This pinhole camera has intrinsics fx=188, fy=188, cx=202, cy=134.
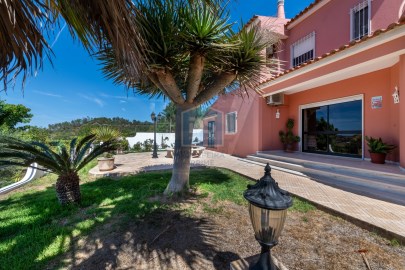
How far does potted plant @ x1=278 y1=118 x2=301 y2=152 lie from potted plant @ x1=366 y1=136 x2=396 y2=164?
3489 mm

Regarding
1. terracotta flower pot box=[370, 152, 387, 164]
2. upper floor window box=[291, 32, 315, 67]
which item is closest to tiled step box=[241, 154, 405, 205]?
terracotta flower pot box=[370, 152, 387, 164]

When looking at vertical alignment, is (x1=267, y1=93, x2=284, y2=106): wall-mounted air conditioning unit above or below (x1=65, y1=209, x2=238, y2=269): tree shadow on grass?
above

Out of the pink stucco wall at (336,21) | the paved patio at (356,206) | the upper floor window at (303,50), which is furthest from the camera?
the upper floor window at (303,50)

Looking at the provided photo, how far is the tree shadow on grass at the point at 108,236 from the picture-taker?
Result: 2709 mm

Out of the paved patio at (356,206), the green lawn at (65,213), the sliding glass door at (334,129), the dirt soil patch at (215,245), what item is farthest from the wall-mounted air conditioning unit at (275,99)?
the dirt soil patch at (215,245)

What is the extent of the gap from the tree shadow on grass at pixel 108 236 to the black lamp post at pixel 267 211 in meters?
0.98

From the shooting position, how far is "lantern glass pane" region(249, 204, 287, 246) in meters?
1.73

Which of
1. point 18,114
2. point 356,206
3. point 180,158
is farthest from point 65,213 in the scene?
point 18,114

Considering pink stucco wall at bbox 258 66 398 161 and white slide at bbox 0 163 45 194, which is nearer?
pink stucco wall at bbox 258 66 398 161

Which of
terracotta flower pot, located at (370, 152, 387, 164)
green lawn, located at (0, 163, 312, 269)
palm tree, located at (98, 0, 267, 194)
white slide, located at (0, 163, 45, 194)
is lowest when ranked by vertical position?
white slide, located at (0, 163, 45, 194)

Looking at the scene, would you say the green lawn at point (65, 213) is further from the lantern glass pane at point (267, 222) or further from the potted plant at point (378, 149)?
the potted plant at point (378, 149)

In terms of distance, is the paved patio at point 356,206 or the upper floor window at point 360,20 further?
the upper floor window at point 360,20

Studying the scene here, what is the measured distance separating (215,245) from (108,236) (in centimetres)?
191

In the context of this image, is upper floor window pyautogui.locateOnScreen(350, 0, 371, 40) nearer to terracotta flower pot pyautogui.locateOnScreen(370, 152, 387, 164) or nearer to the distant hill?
terracotta flower pot pyautogui.locateOnScreen(370, 152, 387, 164)
